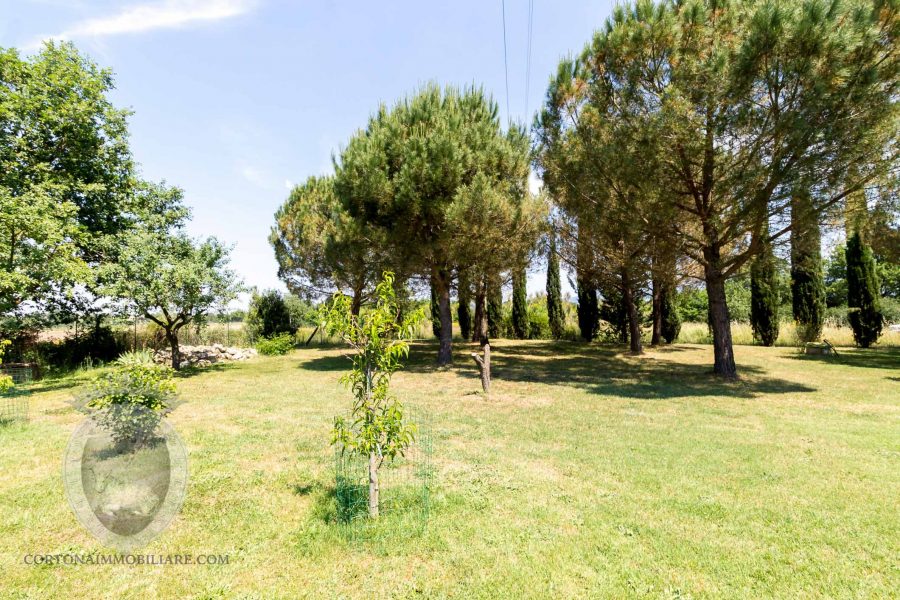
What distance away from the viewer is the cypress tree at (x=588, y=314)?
70.3 ft

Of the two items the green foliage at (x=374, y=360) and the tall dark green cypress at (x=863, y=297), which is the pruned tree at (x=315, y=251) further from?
the tall dark green cypress at (x=863, y=297)

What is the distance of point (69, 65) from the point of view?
1269cm

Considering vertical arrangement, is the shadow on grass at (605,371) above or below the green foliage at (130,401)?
below

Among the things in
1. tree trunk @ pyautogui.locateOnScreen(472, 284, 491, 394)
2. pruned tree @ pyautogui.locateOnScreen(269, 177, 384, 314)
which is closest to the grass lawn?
tree trunk @ pyautogui.locateOnScreen(472, 284, 491, 394)

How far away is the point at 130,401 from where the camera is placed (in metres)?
4.51

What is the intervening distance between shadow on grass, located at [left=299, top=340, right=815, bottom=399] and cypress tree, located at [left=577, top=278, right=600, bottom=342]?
2329mm

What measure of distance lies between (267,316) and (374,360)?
2240cm

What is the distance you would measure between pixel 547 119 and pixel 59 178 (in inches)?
609

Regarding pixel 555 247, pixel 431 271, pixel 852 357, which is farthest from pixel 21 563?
pixel 852 357

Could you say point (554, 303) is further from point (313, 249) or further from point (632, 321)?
point (313, 249)

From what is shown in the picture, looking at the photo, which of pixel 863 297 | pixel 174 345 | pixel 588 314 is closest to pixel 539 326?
pixel 588 314

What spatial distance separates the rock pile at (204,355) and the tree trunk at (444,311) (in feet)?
31.4

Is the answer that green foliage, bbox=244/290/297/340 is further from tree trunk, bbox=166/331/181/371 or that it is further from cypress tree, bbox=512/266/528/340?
cypress tree, bbox=512/266/528/340

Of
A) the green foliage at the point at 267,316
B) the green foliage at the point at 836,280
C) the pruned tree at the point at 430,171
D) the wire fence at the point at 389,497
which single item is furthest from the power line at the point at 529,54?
the green foliage at the point at 836,280
